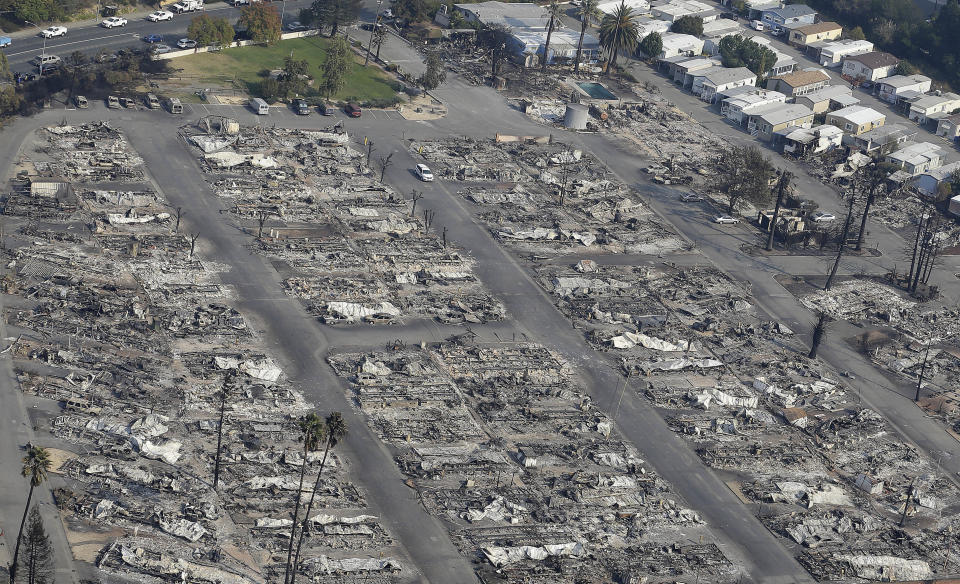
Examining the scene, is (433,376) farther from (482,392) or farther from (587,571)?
(587,571)

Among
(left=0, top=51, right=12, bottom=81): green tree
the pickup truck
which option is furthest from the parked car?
the pickup truck

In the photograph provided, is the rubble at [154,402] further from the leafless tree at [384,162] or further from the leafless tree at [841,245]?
the leafless tree at [841,245]

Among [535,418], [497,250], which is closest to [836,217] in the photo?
[497,250]

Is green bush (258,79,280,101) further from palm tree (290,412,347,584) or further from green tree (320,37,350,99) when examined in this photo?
palm tree (290,412,347,584)

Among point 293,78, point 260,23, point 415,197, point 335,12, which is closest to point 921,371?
point 415,197

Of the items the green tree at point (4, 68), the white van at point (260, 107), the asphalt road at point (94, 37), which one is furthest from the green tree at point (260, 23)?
the green tree at point (4, 68)

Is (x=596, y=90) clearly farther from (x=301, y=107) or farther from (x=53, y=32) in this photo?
(x=53, y=32)
